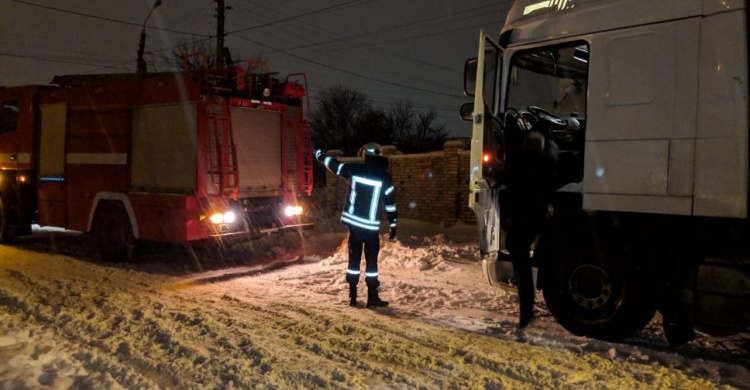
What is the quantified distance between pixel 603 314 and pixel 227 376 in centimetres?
324

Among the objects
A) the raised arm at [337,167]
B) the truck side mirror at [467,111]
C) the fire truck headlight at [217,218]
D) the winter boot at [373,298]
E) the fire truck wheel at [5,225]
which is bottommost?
the winter boot at [373,298]

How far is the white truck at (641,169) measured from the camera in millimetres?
4594

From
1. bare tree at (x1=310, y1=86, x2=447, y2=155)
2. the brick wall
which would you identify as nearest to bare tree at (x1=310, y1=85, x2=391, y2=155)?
bare tree at (x1=310, y1=86, x2=447, y2=155)

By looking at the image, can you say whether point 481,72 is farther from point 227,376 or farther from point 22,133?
point 22,133

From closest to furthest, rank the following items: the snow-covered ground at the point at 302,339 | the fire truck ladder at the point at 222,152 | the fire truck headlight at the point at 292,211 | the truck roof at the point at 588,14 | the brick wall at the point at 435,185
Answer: the snow-covered ground at the point at 302,339
the truck roof at the point at 588,14
the fire truck ladder at the point at 222,152
the fire truck headlight at the point at 292,211
the brick wall at the point at 435,185

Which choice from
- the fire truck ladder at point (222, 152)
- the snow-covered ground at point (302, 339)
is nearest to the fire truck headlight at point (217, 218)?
the fire truck ladder at point (222, 152)

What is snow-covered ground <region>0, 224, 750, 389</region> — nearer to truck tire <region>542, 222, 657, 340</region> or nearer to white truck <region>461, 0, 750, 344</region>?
truck tire <region>542, 222, 657, 340</region>

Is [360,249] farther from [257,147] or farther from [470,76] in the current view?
[257,147]

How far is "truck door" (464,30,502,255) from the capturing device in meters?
5.88

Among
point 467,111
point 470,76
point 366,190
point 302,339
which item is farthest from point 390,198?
point 302,339

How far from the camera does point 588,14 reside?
207 inches

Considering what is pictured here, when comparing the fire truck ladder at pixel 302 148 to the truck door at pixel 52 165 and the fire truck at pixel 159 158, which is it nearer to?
the fire truck at pixel 159 158

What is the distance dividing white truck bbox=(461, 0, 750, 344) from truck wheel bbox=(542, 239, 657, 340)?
10 millimetres

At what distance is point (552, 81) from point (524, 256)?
2528 mm
